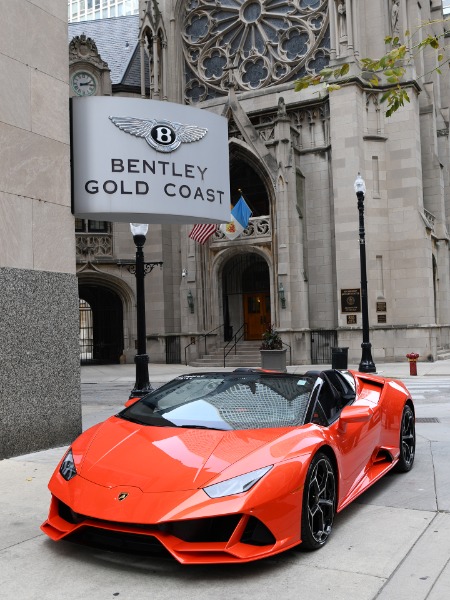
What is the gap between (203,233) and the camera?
26.8 m

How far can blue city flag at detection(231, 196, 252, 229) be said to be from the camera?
28062mm

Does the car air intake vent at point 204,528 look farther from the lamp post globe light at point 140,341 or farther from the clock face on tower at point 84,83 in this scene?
the clock face on tower at point 84,83

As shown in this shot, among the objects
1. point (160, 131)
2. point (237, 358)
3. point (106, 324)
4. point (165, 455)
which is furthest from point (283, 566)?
point (106, 324)

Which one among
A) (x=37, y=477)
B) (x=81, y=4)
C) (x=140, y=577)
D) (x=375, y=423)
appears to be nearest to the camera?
(x=140, y=577)

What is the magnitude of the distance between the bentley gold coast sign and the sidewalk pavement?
4.59 m

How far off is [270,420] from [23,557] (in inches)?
78.9

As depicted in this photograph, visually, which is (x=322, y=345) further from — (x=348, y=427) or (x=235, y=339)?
(x=348, y=427)

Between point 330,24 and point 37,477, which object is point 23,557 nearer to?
point 37,477

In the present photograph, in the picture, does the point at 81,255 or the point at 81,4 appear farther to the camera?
the point at 81,4

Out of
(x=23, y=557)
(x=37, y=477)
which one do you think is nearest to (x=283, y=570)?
(x=23, y=557)

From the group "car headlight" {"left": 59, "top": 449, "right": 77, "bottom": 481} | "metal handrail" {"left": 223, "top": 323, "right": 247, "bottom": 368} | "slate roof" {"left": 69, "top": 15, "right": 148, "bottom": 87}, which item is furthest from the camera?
"slate roof" {"left": 69, "top": 15, "right": 148, "bottom": 87}

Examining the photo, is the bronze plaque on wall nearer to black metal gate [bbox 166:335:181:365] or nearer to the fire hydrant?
the fire hydrant

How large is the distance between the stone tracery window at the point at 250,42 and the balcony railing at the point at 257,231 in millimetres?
7275

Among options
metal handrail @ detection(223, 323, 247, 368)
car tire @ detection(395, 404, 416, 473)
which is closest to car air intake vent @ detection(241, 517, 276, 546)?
car tire @ detection(395, 404, 416, 473)
